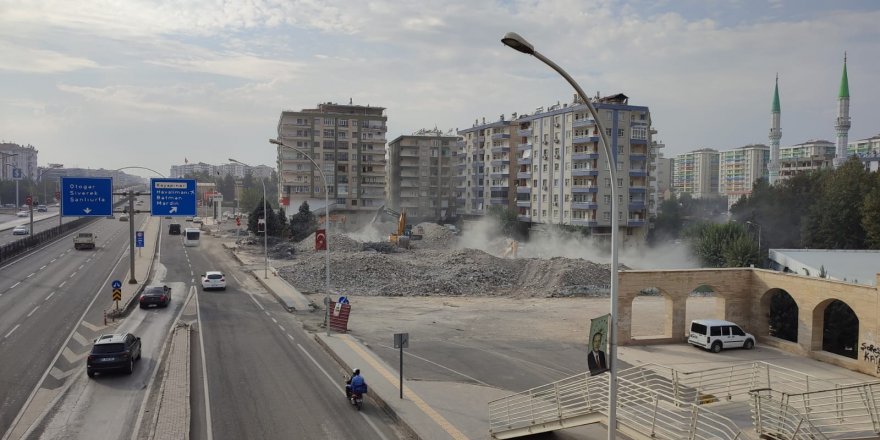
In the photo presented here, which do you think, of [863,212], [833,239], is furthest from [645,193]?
[863,212]

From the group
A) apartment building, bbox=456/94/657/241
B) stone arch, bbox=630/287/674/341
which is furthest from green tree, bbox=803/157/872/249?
stone arch, bbox=630/287/674/341

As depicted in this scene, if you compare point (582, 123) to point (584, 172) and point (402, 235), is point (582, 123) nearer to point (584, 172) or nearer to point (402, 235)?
point (584, 172)

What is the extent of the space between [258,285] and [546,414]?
123ft

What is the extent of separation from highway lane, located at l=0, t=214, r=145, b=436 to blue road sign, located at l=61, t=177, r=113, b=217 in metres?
5.60

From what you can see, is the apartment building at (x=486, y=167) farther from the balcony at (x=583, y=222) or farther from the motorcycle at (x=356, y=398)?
the motorcycle at (x=356, y=398)

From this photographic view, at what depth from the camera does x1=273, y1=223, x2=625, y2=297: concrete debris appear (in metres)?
49.9

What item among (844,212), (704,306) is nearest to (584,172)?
(844,212)

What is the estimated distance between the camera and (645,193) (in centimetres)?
8194

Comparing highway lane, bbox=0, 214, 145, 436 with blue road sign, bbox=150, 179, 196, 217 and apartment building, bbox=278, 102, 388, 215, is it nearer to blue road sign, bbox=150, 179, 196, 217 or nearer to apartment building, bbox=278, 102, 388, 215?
blue road sign, bbox=150, 179, 196, 217

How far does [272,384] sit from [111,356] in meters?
5.59

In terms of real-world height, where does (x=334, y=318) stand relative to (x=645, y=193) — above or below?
below

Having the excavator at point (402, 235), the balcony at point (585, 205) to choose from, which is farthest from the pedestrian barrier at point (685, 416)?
the balcony at point (585, 205)

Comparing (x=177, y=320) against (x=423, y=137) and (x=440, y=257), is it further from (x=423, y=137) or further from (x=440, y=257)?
(x=423, y=137)

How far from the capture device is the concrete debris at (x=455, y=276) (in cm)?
4988
